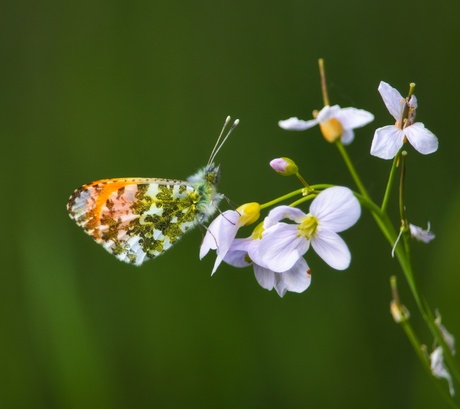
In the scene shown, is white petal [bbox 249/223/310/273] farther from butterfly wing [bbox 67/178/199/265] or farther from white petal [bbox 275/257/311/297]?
butterfly wing [bbox 67/178/199/265]

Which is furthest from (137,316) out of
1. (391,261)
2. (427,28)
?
(427,28)

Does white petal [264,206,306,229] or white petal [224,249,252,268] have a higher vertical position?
white petal [264,206,306,229]

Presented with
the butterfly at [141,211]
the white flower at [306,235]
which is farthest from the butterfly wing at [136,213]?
the white flower at [306,235]

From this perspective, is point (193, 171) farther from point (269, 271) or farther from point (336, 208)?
point (336, 208)

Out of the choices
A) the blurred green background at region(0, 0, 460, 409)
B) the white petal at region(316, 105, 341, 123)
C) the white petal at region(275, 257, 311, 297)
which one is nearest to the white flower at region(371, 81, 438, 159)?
the white petal at region(316, 105, 341, 123)

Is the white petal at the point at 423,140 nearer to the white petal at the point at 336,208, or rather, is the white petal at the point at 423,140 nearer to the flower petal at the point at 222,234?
the white petal at the point at 336,208

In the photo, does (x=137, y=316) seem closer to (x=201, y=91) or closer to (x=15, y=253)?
(x=15, y=253)
